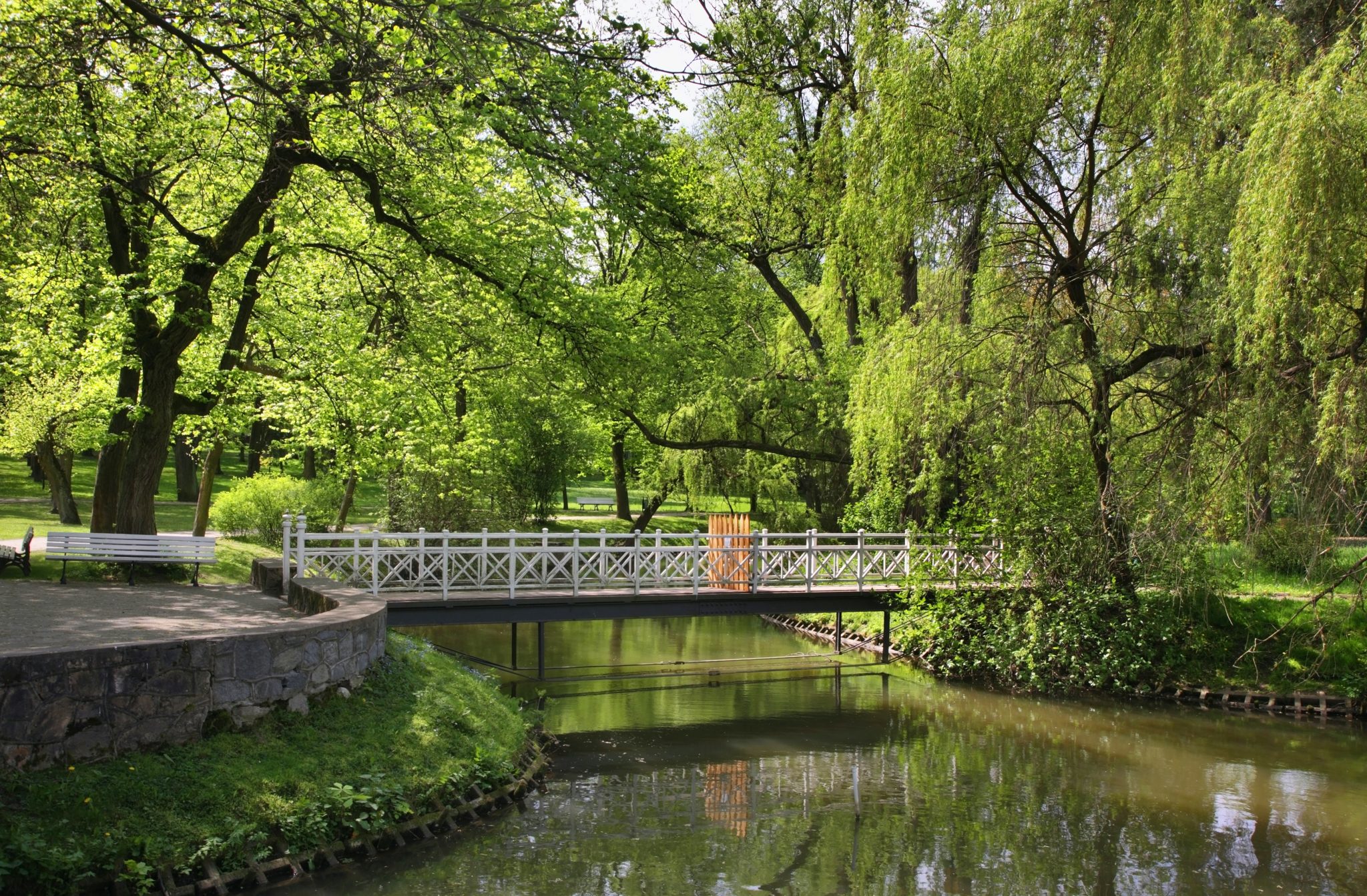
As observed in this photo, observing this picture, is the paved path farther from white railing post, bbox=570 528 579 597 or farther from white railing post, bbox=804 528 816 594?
white railing post, bbox=804 528 816 594

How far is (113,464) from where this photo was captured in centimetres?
1678

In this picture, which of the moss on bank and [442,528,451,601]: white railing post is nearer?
the moss on bank

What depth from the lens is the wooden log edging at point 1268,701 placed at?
1631 centimetres

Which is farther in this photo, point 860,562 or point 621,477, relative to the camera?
point 621,477

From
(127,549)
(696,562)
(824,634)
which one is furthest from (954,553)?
(127,549)

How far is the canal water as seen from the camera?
915cm

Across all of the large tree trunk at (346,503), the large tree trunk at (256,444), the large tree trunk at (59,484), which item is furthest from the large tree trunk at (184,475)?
the large tree trunk at (346,503)

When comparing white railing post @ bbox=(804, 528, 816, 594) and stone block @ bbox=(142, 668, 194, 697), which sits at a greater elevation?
white railing post @ bbox=(804, 528, 816, 594)

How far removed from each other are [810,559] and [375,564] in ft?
25.9

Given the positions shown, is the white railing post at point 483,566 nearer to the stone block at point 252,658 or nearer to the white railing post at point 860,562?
the white railing post at point 860,562

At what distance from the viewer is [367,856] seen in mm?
8938

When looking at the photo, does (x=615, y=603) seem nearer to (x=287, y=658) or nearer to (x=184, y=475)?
(x=287, y=658)

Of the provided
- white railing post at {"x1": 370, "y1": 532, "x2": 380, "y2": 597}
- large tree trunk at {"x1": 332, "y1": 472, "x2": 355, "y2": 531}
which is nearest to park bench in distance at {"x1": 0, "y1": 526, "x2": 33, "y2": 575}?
white railing post at {"x1": 370, "y1": 532, "x2": 380, "y2": 597}

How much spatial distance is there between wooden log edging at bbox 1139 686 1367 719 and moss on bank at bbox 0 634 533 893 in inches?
466
